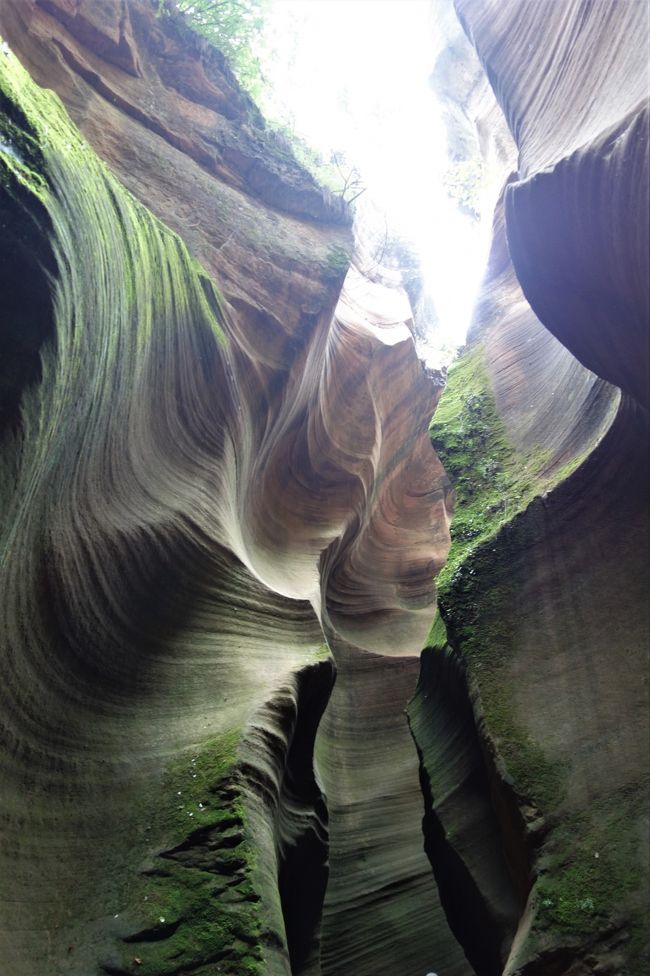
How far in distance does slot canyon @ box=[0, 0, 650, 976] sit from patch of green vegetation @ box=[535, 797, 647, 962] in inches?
0.9

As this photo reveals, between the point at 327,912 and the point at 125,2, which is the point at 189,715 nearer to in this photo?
the point at 327,912

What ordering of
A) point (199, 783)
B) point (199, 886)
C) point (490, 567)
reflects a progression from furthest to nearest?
point (490, 567) < point (199, 783) < point (199, 886)

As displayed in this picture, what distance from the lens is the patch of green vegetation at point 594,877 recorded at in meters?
4.51

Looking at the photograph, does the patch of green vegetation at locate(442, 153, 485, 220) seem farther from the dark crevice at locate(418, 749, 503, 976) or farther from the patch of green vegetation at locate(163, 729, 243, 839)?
the patch of green vegetation at locate(163, 729, 243, 839)

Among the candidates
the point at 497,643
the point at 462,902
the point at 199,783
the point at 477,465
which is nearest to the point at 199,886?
the point at 199,783

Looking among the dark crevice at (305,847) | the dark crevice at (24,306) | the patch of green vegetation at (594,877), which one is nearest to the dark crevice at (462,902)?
the dark crevice at (305,847)

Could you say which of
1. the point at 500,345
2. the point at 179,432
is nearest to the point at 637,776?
the point at 179,432

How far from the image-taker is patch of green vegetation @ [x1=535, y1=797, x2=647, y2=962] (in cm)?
451

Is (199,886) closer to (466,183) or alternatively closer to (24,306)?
(24,306)

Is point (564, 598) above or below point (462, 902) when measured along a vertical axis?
above

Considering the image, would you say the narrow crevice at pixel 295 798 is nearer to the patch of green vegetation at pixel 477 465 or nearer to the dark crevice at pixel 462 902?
the dark crevice at pixel 462 902

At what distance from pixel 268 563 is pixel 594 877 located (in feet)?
18.1

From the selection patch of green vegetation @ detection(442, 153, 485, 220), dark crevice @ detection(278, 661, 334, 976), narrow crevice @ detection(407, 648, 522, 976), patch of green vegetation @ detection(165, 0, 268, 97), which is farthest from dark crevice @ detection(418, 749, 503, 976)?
patch of green vegetation @ detection(442, 153, 485, 220)

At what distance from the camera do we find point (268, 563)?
9.15 m
